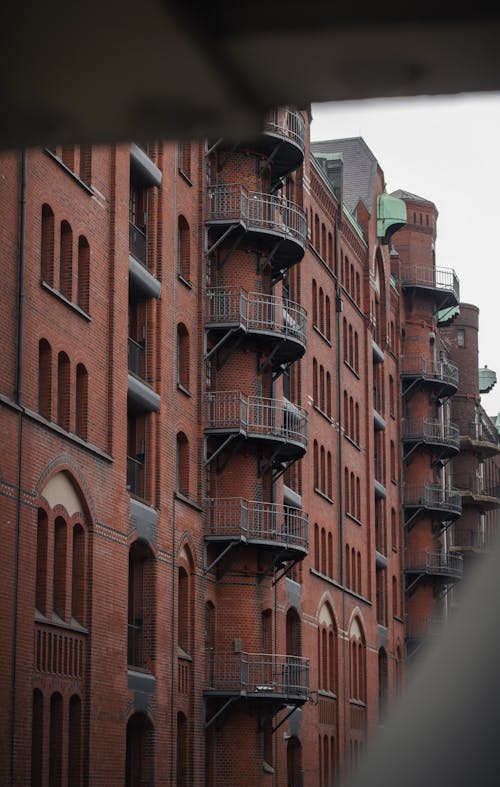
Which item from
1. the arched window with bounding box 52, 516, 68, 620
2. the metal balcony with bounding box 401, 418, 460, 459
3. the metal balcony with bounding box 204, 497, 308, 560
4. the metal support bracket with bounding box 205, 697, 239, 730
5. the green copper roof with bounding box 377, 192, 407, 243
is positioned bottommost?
the metal support bracket with bounding box 205, 697, 239, 730

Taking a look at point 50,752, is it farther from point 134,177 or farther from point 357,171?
point 357,171

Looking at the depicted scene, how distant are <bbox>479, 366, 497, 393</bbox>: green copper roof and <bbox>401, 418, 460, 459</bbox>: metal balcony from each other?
31271 mm

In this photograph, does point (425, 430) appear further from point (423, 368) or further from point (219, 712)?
point (219, 712)

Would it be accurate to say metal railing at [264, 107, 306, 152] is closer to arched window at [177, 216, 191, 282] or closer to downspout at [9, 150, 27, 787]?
arched window at [177, 216, 191, 282]

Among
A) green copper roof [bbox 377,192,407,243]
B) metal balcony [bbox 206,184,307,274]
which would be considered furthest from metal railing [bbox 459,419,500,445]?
metal balcony [bbox 206,184,307,274]

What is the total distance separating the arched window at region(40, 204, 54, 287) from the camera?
2717cm

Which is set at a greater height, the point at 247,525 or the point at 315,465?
the point at 315,465

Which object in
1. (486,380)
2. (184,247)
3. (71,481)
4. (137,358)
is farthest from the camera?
(486,380)

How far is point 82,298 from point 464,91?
2508 cm

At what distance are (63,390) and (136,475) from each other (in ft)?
16.5

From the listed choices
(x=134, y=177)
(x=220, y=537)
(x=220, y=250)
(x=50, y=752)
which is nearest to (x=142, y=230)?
(x=134, y=177)

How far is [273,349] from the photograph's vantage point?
37.8 meters

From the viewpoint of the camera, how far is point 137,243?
33000mm

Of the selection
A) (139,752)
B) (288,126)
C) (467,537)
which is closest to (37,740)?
(139,752)
